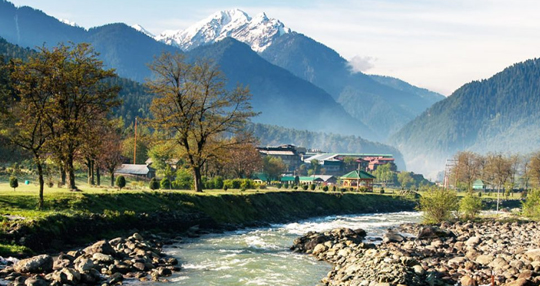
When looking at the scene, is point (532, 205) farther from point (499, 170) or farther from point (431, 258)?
point (499, 170)

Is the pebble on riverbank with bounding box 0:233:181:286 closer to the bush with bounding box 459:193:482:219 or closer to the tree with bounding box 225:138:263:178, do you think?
the bush with bounding box 459:193:482:219

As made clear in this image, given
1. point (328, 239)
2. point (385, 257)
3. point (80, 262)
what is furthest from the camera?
point (328, 239)

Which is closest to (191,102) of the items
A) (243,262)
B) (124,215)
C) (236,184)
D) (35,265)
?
(236,184)

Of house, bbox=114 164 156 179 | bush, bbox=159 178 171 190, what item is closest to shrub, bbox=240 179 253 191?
bush, bbox=159 178 171 190

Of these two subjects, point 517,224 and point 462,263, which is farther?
point 517,224

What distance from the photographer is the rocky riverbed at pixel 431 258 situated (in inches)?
1315

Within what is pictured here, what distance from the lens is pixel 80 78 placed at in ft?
185

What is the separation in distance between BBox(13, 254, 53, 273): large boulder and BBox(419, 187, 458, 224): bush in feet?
187

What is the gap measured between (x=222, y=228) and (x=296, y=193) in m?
38.9

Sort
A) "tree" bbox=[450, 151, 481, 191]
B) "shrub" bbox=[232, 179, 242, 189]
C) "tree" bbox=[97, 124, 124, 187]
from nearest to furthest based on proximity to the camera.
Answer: "tree" bbox=[97, 124, 124, 187] → "shrub" bbox=[232, 179, 242, 189] → "tree" bbox=[450, 151, 481, 191]

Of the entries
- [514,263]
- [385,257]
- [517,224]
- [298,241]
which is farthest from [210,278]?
[517,224]

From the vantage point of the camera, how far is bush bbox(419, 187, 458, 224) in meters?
76.0

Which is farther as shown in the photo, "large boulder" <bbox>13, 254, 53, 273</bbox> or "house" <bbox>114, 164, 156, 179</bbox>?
"house" <bbox>114, 164, 156, 179</bbox>

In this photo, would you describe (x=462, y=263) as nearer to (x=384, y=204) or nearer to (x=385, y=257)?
(x=385, y=257)
